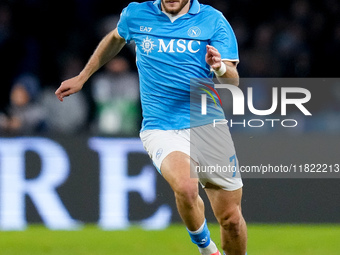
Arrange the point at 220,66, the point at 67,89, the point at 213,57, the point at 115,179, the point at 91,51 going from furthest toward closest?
the point at 91,51 → the point at 115,179 → the point at 67,89 → the point at 220,66 → the point at 213,57

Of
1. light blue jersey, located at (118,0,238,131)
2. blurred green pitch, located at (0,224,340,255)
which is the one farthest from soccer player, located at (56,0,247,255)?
blurred green pitch, located at (0,224,340,255)

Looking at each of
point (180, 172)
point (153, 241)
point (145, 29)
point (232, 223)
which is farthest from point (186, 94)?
point (153, 241)

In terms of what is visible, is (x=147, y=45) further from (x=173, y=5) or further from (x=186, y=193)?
(x=186, y=193)

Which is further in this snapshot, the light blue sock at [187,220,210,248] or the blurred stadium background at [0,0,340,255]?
the blurred stadium background at [0,0,340,255]

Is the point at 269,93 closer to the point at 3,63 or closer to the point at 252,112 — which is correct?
the point at 252,112

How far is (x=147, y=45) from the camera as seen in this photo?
6.18m

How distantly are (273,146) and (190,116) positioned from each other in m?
3.42

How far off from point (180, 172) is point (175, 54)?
93 centimetres

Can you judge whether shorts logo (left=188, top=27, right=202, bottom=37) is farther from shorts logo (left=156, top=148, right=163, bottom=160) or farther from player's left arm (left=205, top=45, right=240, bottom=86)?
shorts logo (left=156, top=148, right=163, bottom=160)

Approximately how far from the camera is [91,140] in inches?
370

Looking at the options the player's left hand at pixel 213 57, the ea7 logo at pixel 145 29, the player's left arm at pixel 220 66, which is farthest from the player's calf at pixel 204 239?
the ea7 logo at pixel 145 29

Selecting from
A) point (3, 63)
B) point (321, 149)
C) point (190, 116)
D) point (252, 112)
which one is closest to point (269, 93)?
point (252, 112)

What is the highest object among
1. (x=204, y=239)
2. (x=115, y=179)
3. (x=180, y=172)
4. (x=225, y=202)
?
(x=180, y=172)

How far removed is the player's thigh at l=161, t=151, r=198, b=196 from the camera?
5.69 m
